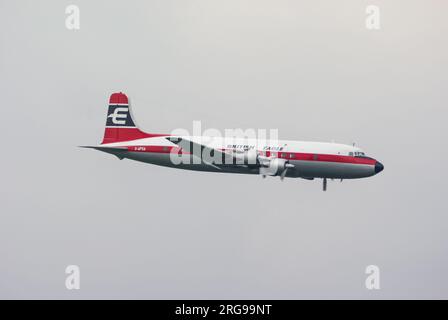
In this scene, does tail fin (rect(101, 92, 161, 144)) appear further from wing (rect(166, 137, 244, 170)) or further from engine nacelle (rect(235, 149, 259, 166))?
Result: engine nacelle (rect(235, 149, 259, 166))

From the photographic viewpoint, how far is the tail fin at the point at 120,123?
72.0 m

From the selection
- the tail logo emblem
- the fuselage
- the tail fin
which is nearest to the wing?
the fuselage

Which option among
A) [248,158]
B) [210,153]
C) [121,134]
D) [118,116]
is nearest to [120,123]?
[118,116]

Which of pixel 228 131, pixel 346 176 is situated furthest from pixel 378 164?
pixel 228 131

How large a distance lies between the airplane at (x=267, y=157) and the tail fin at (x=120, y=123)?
3826 millimetres

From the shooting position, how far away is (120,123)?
240 feet

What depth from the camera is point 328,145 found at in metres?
66.5

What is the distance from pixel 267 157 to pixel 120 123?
15.1 m

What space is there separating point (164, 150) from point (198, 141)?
313 centimetres

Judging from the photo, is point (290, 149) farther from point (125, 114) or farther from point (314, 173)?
point (125, 114)

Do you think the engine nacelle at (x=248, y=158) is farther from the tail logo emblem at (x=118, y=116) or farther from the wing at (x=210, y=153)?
the tail logo emblem at (x=118, y=116)
